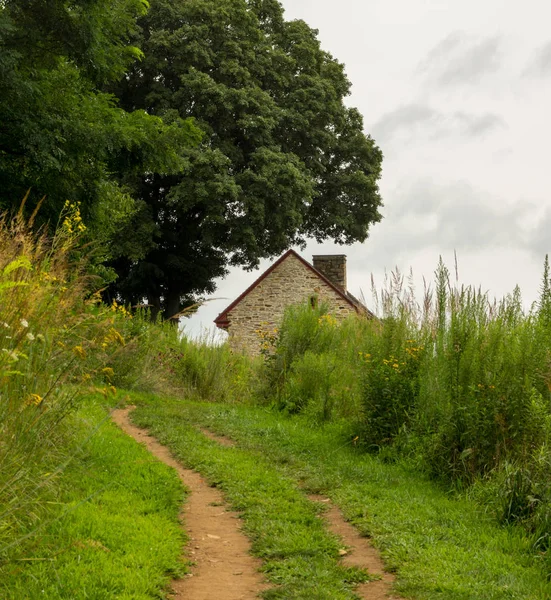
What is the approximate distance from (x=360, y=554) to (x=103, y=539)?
6.89 feet

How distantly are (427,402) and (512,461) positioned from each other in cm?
162

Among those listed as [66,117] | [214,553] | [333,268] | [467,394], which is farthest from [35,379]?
[333,268]

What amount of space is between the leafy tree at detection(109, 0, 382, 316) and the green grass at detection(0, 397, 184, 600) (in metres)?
18.2

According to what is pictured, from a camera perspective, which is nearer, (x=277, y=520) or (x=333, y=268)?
(x=277, y=520)

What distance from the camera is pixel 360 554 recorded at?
20.3 ft

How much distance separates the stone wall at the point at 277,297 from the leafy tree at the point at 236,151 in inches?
45.9

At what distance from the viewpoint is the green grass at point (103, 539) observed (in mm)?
4957

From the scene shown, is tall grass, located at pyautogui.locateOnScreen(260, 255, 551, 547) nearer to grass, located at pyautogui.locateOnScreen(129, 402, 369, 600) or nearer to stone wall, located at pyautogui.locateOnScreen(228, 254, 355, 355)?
A: grass, located at pyautogui.locateOnScreen(129, 402, 369, 600)

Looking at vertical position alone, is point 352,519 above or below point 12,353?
below

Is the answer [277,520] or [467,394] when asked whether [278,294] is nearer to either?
[467,394]

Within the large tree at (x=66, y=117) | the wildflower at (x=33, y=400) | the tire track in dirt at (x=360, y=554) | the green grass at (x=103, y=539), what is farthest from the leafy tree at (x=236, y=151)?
the wildflower at (x=33, y=400)

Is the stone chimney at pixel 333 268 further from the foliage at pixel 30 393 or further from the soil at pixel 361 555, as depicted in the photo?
the foliage at pixel 30 393

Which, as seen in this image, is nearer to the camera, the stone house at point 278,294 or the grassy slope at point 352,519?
the grassy slope at point 352,519

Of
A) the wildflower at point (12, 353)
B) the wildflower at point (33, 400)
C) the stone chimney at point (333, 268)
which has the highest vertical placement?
the stone chimney at point (333, 268)
